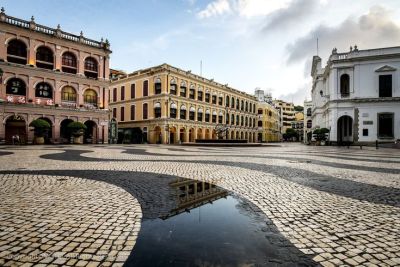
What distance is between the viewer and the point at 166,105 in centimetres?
3953

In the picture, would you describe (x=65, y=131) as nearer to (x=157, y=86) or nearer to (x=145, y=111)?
(x=145, y=111)

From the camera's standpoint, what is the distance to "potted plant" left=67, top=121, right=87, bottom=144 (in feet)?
94.1

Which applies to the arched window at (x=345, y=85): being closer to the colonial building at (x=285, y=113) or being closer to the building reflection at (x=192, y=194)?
the building reflection at (x=192, y=194)

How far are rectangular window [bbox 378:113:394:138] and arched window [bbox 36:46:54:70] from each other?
4335 cm

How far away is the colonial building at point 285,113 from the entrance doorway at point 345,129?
7108 cm

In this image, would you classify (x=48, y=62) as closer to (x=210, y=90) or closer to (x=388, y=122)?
(x=210, y=90)

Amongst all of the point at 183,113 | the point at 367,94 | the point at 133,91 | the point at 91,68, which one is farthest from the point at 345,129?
the point at 91,68

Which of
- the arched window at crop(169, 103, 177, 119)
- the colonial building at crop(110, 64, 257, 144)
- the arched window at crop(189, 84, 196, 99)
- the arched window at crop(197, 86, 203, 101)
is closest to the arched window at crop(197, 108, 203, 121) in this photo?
the colonial building at crop(110, 64, 257, 144)

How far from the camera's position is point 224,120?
176 feet

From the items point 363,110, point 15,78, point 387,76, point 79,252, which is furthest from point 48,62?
point 387,76

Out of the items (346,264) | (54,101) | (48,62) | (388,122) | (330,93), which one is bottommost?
(346,264)

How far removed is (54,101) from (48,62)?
4.90 metres

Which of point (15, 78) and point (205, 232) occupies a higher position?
point (15, 78)

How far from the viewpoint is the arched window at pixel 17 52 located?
2703 centimetres
